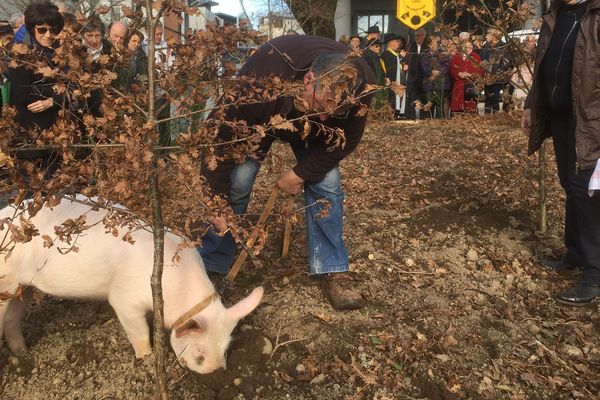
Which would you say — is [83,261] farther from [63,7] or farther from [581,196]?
[581,196]

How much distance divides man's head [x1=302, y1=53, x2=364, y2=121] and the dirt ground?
1314 mm

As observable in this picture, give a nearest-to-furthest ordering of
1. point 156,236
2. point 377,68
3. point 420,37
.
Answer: point 156,236 → point 377,68 → point 420,37

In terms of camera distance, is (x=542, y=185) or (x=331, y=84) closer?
(x=331, y=84)

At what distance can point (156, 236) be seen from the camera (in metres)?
2.25

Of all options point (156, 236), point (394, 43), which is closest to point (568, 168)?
point (156, 236)

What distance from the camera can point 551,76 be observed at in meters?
3.66

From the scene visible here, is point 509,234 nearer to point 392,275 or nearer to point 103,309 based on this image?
point 392,275

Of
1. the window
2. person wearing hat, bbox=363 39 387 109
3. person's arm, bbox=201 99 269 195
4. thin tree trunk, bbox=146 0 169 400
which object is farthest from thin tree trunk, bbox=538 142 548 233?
the window

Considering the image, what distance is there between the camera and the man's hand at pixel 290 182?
360cm

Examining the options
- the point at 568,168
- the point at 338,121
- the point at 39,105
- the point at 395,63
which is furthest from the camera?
the point at 395,63

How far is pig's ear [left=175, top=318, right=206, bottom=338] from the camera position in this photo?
2805 mm

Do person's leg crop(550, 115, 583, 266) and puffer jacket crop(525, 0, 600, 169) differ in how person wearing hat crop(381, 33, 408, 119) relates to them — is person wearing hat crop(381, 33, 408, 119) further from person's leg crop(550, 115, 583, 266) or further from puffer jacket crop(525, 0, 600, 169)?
puffer jacket crop(525, 0, 600, 169)

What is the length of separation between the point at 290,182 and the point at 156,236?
1515 mm

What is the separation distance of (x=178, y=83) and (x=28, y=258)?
1603 mm
